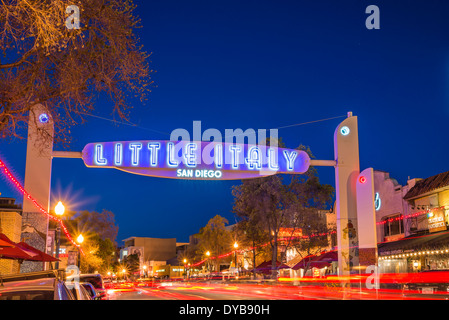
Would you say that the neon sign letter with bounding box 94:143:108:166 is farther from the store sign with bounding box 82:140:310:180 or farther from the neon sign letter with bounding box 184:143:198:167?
the neon sign letter with bounding box 184:143:198:167

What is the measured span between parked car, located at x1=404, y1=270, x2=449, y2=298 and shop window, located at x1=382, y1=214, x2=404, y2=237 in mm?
10283

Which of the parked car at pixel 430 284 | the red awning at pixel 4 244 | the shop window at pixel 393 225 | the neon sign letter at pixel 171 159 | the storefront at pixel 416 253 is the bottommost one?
the parked car at pixel 430 284

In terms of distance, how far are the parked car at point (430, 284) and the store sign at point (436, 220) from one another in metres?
5.72

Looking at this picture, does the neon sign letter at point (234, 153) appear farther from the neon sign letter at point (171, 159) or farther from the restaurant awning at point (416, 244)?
the restaurant awning at point (416, 244)

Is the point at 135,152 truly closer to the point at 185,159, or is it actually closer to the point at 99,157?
the point at 99,157

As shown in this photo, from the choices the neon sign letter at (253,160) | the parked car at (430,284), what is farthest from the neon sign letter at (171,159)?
the parked car at (430,284)

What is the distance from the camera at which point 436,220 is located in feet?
101

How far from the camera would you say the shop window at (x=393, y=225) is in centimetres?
3594

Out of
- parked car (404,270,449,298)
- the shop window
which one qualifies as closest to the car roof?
parked car (404,270,449,298)

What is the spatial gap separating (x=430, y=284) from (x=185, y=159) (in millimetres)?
13049

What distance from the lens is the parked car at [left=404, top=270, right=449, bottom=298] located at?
73.2ft

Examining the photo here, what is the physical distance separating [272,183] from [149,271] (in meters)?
109

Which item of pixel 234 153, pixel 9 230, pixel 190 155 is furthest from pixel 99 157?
pixel 234 153
